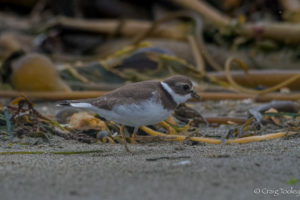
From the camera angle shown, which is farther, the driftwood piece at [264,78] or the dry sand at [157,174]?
the driftwood piece at [264,78]

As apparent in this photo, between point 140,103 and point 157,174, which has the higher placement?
point 140,103

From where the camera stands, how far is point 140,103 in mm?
2947

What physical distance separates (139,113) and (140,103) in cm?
6

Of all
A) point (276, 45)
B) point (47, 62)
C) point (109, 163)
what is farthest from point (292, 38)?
point (109, 163)

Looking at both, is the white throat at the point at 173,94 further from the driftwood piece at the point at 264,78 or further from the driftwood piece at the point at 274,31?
the driftwood piece at the point at 274,31

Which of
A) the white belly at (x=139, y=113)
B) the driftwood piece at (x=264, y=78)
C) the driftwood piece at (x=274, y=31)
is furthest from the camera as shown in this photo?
the driftwood piece at (x=274, y=31)

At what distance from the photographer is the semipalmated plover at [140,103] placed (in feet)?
9.68

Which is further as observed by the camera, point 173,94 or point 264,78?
point 264,78

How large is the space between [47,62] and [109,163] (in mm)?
2891

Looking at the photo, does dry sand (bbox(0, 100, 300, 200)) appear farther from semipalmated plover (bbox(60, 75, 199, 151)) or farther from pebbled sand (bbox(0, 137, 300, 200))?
semipalmated plover (bbox(60, 75, 199, 151))

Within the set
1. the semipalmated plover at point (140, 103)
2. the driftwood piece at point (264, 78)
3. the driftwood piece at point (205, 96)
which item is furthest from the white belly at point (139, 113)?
the driftwood piece at point (264, 78)

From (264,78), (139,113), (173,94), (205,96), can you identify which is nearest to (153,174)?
(139,113)

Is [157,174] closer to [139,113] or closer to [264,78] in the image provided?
[139,113]

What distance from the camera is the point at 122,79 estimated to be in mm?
5680
